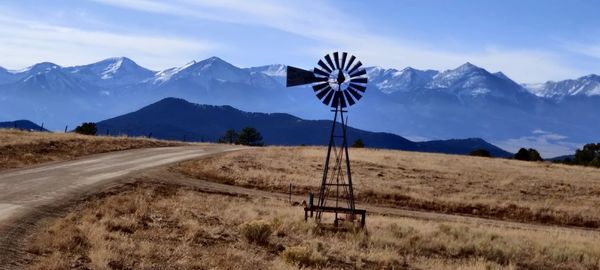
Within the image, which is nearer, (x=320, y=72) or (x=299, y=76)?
(x=320, y=72)

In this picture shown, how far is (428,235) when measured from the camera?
81.7ft

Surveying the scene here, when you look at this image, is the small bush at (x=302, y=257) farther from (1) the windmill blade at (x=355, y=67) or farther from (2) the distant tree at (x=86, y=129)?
(2) the distant tree at (x=86, y=129)

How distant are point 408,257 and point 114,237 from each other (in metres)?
9.47

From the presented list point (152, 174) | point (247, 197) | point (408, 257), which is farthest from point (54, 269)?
point (152, 174)

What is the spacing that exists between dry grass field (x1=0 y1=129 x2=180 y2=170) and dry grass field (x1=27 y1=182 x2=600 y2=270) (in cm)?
1513

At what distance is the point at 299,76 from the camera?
27.2 metres

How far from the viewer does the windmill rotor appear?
87.6 ft

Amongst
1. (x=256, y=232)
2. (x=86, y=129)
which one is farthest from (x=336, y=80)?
(x=86, y=129)

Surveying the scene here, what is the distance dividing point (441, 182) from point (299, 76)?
2592cm

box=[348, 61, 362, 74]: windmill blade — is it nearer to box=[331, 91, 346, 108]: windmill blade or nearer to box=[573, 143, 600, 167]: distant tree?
box=[331, 91, 346, 108]: windmill blade

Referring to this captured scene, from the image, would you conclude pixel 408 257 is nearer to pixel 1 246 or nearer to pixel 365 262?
pixel 365 262

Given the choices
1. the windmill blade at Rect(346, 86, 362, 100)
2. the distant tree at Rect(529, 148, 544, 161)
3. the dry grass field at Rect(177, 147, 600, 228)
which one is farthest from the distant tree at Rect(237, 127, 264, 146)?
the windmill blade at Rect(346, 86, 362, 100)

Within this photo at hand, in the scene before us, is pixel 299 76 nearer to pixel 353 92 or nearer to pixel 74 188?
pixel 353 92

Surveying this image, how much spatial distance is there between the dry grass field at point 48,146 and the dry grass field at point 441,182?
9128 millimetres
